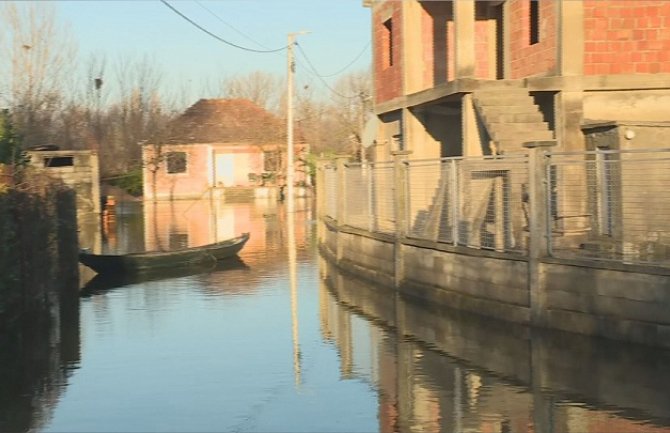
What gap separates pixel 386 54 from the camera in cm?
2714

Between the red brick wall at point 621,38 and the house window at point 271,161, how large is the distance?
46.7m

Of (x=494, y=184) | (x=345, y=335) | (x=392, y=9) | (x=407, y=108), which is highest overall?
(x=392, y=9)

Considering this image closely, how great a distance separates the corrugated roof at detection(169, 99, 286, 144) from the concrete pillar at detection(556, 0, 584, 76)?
155ft

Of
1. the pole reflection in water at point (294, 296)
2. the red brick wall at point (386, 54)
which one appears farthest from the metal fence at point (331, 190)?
the red brick wall at point (386, 54)

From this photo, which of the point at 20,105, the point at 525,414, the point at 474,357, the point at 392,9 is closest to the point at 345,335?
the point at 474,357

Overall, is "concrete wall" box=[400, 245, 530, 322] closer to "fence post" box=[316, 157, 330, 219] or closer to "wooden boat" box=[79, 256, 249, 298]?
"wooden boat" box=[79, 256, 249, 298]

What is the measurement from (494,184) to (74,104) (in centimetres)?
4705

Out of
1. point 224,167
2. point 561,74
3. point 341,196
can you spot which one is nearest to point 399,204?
point 561,74

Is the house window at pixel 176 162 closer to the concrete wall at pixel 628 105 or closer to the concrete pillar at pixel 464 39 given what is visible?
→ the concrete pillar at pixel 464 39

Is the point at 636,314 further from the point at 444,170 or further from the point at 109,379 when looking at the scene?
the point at 109,379

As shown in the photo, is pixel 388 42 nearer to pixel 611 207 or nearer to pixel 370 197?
pixel 370 197

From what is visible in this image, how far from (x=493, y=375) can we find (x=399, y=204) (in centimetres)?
752

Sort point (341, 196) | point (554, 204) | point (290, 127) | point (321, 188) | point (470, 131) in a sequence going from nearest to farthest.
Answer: point (554, 204), point (470, 131), point (341, 196), point (321, 188), point (290, 127)

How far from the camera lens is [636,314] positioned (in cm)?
1102
